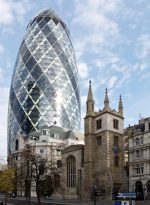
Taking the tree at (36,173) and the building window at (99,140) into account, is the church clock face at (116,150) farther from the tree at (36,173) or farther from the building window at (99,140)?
the tree at (36,173)

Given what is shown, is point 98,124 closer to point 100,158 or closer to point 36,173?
point 100,158

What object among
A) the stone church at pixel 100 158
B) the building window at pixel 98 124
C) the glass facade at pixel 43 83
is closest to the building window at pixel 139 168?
the stone church at pixel 100 158

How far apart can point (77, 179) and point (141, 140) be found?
20412mm

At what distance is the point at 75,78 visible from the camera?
164 metres

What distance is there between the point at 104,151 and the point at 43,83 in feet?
233

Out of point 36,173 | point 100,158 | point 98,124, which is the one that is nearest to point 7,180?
point 36,173

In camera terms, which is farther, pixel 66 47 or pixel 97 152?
pixel 66 47

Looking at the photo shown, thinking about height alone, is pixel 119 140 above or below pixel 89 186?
above

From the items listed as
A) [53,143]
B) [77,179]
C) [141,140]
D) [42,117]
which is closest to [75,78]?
[42,117]

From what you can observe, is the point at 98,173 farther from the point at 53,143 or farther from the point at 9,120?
the point at 9,120

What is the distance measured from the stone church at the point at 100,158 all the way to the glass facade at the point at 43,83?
55.4 m

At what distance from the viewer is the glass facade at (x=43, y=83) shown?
147m

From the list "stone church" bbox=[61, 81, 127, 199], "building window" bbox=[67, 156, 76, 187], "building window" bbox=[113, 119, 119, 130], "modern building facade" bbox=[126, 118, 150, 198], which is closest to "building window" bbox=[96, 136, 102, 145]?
"stone church" bbox=[61, 81, 127, 199]

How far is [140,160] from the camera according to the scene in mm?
75688
